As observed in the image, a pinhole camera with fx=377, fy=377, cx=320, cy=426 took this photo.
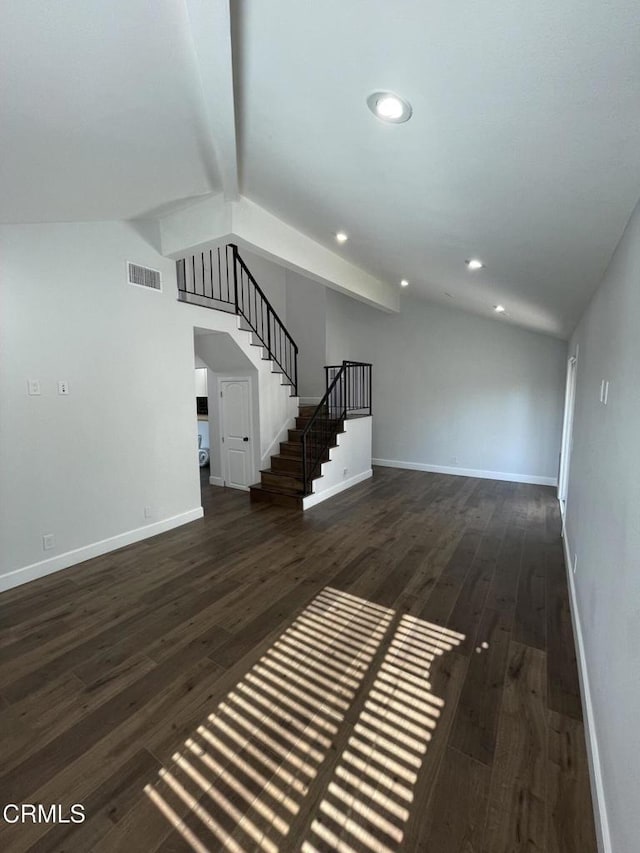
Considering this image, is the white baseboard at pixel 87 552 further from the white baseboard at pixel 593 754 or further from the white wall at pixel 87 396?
the white baseboard at pixel 593 754

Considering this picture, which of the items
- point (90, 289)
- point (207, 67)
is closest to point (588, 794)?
point (207, 67)

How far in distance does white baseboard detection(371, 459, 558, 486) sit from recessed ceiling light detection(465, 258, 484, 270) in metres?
4.48

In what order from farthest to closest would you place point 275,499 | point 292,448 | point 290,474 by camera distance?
point 292,448
point 290,474
point 275,499

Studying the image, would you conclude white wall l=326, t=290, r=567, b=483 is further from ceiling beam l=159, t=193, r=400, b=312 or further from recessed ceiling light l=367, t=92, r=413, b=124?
recessed ceiling light l=367, t=92, r=413, b=124

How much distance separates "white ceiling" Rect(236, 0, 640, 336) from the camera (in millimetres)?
1122

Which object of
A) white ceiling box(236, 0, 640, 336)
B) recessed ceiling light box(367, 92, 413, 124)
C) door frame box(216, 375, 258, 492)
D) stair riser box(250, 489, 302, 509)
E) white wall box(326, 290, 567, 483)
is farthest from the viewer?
white wall box(326, 290, 567, 483)

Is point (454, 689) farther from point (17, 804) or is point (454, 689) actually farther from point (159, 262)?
point (159, 262)

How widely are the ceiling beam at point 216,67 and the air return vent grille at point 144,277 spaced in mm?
1775

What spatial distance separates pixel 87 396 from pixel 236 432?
264 cm

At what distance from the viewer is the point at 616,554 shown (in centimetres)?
155

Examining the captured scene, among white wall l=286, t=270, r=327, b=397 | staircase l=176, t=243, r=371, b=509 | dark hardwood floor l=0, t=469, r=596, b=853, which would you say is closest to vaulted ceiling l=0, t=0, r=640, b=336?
staircase l=176, t=243, r=371, b=509

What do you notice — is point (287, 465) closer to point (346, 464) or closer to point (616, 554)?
point (346, 464)

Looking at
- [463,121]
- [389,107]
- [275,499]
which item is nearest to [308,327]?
[275,499]

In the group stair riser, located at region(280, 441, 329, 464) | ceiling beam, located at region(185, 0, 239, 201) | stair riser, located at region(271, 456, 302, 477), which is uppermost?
→ ceiling beam, located at region(185, 0, 239, 201)
